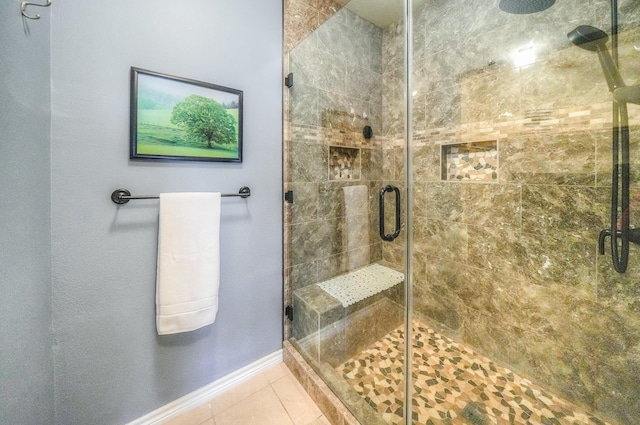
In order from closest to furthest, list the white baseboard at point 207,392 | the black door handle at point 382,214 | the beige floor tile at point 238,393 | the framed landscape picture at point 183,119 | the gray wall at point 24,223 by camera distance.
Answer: the gray wall at point 24,223
the framed landscape picture at point 183,119
the white baseboard at point 207,392
the beige floor tile at point 238,393
the black door handle at point 382,214

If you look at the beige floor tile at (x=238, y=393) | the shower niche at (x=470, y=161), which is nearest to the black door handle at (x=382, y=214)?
the shower niche at (x=470, y=161)

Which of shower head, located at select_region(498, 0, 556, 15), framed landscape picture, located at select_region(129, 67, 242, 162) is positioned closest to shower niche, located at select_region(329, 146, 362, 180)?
framed landscape picture, located at select_region(129, 67, 242, 162)

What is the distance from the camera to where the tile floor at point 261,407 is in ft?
4.13

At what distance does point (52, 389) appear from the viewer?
3.28 ft

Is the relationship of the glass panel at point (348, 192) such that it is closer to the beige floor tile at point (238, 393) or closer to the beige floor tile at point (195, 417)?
the beige floor tile at point (238, 393)

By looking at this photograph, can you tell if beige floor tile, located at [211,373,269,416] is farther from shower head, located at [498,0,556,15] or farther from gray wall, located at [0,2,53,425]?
shower head, located at [498,0,556,15]

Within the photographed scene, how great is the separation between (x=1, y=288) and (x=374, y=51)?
2.26 metres

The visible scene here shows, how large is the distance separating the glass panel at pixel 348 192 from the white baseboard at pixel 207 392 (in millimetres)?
218

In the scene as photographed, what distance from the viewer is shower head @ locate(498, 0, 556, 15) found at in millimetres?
1294

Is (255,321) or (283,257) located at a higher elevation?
(283,257)

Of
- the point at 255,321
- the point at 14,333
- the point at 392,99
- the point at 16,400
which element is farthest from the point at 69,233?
the point at 392,99

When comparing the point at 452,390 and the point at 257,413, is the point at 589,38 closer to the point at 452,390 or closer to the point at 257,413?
the point at 452,390

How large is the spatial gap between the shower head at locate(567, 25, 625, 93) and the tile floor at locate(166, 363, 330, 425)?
220 cm

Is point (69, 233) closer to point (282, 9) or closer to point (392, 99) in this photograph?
point (282, 9)
